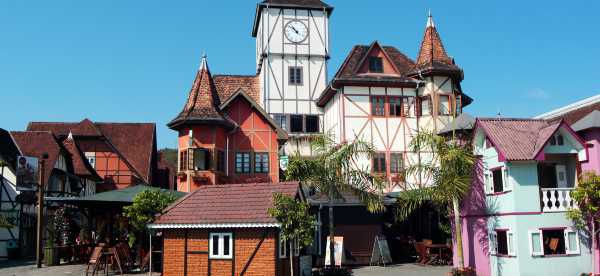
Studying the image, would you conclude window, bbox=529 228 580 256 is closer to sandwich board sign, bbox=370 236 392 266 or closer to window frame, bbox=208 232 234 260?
sandwich board sign, bbox=370 236 392 266

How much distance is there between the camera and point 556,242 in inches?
792

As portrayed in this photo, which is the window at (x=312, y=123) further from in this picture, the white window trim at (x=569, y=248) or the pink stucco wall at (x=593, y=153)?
the white window trim at (x=569, y=248)

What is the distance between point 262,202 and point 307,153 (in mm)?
18009

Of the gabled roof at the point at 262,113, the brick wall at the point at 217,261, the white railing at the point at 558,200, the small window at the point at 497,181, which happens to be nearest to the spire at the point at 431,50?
the gabled roof at the point at 262,113

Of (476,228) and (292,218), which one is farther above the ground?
(292,218)

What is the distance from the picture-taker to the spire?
114 ft

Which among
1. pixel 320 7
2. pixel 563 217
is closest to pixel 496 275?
pixel 563 217

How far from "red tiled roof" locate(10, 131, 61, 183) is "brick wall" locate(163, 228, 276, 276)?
21696 millimetres

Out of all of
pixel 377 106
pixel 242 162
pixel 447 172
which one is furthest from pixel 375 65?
pixel 447 172

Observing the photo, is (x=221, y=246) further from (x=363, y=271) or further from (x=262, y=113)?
(x=262, y=113)

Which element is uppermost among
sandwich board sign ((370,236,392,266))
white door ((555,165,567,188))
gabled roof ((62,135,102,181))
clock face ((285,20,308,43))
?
clock face ((285,20,308,43))

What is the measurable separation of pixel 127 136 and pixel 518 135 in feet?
122

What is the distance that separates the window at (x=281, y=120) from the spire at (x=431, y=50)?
9262 mm

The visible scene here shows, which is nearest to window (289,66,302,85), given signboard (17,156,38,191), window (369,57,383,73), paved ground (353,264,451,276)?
window (369,57,383,73)
